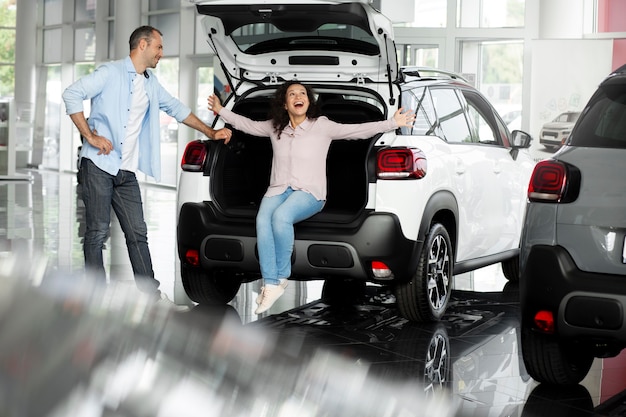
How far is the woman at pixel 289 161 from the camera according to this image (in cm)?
520

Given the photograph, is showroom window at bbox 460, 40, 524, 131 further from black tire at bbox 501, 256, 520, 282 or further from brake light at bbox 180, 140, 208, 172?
brake light at bbox 180, 140, 208, 172

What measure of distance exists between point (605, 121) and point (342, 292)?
10.4 feet

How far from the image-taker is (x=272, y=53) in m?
5.63

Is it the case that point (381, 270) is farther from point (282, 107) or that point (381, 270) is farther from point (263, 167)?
point (263, 167)

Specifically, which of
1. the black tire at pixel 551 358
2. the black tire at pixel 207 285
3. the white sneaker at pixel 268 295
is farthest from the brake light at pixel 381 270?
the black tire at pixel 551 358

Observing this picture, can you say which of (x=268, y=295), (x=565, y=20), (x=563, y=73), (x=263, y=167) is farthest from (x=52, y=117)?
(x=268, y=295)

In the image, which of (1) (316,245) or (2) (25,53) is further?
(2) (25,53)

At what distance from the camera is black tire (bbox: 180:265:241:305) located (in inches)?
226

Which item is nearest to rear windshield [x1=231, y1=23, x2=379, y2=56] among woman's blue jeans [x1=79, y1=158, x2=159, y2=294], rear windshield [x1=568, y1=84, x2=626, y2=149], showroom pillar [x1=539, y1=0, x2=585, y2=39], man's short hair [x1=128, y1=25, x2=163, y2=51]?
man's short hair [x1=128, y1=25, x2=163, y2=51]

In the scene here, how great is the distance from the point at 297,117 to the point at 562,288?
2.46 m

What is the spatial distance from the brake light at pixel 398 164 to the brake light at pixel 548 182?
145 centimetres

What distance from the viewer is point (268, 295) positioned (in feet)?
17.5

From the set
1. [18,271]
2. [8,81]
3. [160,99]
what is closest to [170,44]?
[8,81]

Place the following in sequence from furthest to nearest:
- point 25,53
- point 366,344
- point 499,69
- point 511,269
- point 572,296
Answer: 1. point 25,53
2. point 499,69
3. point 511,269
4. point 366,344
5. point 572,296
